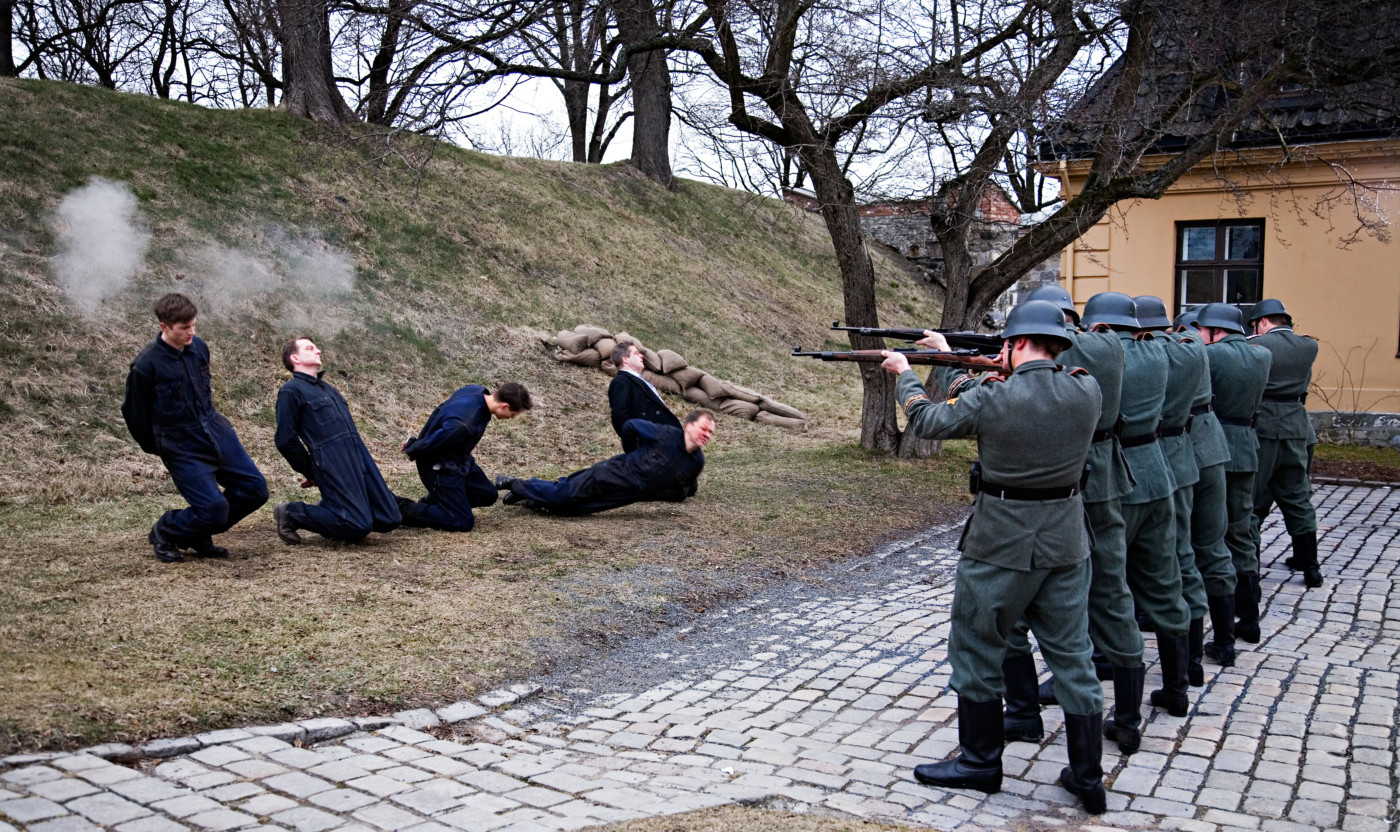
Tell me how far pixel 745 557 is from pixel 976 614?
4343 millimetres

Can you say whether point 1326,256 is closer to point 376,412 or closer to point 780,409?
point 780,409

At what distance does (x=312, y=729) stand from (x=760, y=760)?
6.14 feet

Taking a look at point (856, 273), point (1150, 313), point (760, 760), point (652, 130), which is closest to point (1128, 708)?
point (760, 760)

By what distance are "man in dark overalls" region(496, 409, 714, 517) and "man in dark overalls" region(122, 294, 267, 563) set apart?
276 cm

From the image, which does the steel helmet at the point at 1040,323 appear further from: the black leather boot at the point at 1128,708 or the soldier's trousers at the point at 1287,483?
the soldier's trousers at the point at 1287,483

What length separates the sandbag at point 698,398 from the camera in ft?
56.6

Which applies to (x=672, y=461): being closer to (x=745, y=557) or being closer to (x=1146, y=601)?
(x=745, y=557)

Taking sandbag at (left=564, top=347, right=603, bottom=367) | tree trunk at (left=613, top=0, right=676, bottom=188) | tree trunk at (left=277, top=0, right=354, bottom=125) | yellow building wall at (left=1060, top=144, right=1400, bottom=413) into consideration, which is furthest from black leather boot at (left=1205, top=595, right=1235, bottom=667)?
tree trunk at (left=613, top=0, right=676, bottom=188)

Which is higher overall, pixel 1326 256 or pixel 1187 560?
pixel 1326 256

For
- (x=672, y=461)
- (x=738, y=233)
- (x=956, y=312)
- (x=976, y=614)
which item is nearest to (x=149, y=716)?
(x=976, y=614)

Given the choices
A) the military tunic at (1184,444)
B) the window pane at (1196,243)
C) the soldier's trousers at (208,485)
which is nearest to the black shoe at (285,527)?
the soldier's trousers at (208,485)

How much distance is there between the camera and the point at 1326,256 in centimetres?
1655

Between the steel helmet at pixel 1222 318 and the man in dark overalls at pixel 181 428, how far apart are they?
6.31 meters

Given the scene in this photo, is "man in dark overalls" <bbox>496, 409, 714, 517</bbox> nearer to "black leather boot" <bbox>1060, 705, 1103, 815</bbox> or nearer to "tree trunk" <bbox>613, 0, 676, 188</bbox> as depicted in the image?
"black leather boot" <bbox>1060, 705, 1103, 815</bbox>
